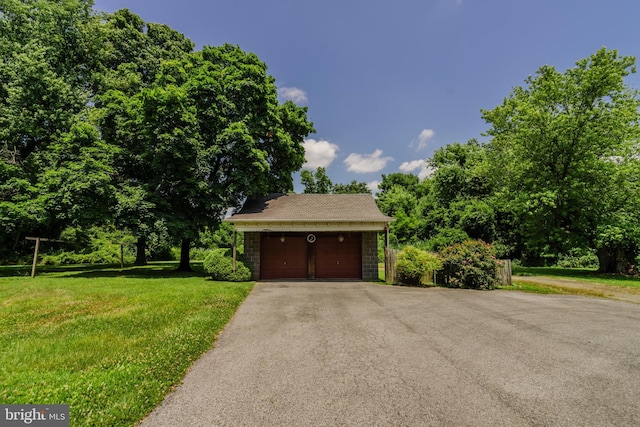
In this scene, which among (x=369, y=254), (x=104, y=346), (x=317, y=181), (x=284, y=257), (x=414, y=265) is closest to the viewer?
(x=104, y=346)

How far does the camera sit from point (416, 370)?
433 centimetres

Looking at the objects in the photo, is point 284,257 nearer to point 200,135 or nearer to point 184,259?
point 184,259

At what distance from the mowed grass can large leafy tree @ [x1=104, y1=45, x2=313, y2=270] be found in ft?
23.4

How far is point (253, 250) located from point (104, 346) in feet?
34.5

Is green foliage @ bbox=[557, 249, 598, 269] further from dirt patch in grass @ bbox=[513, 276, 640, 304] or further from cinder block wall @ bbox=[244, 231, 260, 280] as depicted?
cinder block wall @ bbox=[244, 231, 260, 280]

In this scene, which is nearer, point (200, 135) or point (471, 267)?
point (471, 267)

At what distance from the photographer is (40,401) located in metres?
3.29

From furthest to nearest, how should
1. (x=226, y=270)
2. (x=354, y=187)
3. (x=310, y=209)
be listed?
(x=354, y=187) → (x=310, y=209) → (x=226, y=270)

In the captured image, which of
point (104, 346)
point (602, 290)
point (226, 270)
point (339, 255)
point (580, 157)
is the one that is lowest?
point (602, 290)

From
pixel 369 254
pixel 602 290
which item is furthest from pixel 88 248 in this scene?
pixel 602 290

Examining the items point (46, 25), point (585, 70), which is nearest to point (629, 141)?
point (585, 70)

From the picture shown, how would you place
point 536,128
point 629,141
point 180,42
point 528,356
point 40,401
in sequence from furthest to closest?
point 180,42 < point 536,128 < point 629,141 < point 528,356 < point 40,401

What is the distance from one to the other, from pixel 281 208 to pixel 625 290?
49.8 ft

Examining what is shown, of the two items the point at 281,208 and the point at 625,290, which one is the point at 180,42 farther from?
the point at 625,290
